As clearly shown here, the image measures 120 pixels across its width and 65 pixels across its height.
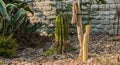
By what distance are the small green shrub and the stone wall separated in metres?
2.72

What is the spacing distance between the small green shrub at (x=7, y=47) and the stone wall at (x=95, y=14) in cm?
272

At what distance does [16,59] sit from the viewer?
23.4ft

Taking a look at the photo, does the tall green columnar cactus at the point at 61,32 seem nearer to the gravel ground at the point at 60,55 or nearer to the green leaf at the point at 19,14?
the gravel ground at the point at 60,55

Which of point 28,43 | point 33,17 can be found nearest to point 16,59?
point 28,43

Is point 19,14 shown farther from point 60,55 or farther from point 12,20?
point 60,55

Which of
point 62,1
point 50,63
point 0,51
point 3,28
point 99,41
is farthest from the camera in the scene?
point 62,1

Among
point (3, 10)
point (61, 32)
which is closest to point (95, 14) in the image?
point (61, 32)

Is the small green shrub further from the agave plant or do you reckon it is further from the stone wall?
the stone wall

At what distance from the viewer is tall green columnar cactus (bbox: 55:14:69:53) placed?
7.32 meters

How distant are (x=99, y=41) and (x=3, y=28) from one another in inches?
→ 90.3

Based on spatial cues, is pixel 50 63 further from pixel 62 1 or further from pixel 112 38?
pixel 62 1

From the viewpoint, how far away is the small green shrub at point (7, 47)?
7.31m

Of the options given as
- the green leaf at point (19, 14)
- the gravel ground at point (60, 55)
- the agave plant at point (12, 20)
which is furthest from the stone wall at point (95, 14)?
the green leaf at point (19, 14)

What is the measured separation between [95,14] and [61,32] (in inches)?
122
